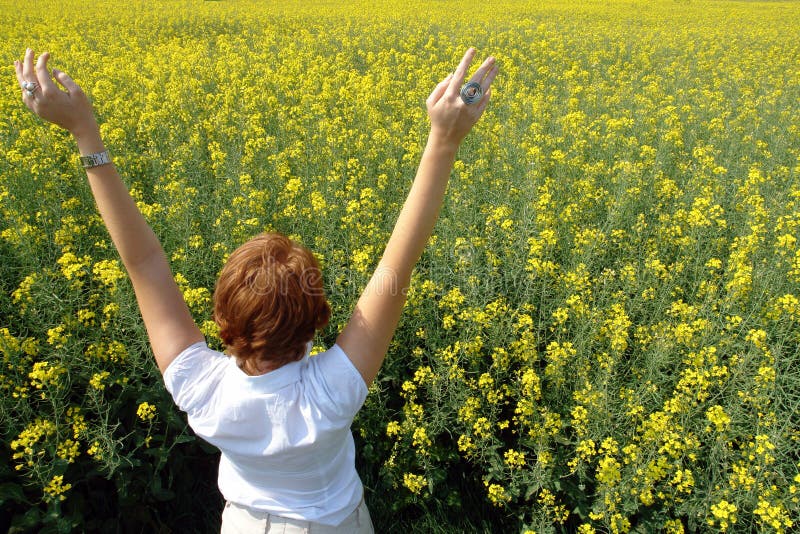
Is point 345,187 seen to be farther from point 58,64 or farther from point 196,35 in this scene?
point 196,35

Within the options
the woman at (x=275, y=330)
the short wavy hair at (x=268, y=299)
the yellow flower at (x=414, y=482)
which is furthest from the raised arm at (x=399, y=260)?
the yellow flower at (x=414, y=482)

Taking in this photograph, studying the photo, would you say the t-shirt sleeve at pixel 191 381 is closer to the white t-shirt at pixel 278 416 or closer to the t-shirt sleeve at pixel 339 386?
the white t-shirt at pixel 278 416

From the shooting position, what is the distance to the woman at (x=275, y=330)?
1117 mm

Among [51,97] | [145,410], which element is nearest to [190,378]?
[51,97]

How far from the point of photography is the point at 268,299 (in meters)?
1.09

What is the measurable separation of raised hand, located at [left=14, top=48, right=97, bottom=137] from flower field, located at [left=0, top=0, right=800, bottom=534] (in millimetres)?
1729

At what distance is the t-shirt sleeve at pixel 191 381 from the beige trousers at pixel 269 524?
34 centimetres

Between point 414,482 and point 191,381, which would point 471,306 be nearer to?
point 414,482

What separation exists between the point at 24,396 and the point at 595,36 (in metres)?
14.0

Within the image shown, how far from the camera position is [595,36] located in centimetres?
1331

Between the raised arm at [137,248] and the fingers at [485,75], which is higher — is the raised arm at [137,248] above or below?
below

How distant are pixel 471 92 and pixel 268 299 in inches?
22.7

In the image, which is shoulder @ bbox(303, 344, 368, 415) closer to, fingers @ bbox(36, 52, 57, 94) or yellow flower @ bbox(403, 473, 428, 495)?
fingers @ bbox(36, 52, 57, 94)

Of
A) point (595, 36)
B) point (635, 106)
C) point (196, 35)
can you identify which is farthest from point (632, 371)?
point (196, 35)
